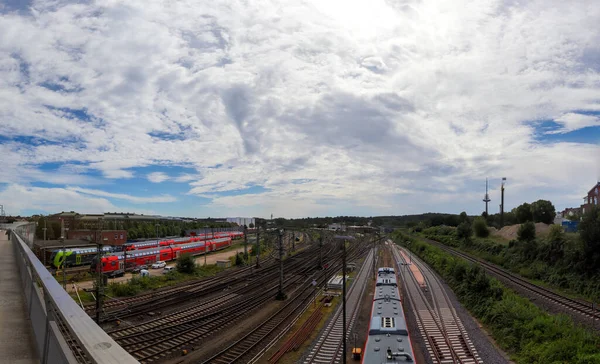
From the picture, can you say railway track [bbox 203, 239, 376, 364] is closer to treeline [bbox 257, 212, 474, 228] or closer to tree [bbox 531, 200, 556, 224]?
treeline [bbox 257, 212, 474, 228]

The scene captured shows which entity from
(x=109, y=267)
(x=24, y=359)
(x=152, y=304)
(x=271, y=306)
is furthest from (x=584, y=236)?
(x=109, y=267)

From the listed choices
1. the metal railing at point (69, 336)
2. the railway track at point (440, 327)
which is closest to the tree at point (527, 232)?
the railway track at point (440, 327)

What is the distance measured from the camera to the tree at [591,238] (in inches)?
1181

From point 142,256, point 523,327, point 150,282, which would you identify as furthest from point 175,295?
point 523,327

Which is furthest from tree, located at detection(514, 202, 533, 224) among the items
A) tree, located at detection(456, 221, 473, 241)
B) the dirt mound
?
tree, located at detection(456, 221, 473, 241)

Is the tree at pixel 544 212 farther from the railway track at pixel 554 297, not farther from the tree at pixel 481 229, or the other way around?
the railway track at pixel 554 297

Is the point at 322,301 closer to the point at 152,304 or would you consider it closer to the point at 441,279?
the point at 152,304

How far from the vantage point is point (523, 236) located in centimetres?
4428

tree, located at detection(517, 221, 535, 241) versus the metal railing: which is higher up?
the metal railing

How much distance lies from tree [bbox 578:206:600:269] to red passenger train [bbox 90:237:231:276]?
44591 mm

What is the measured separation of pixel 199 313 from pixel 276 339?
6836 mm

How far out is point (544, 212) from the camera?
204 feet

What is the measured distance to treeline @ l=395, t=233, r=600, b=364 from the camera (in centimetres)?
1744

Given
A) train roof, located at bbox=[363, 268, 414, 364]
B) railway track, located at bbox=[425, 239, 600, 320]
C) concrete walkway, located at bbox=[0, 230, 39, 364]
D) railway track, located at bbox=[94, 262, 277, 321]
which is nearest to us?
concrete walkway, located at bbox=[0, 230, 39, 364]
